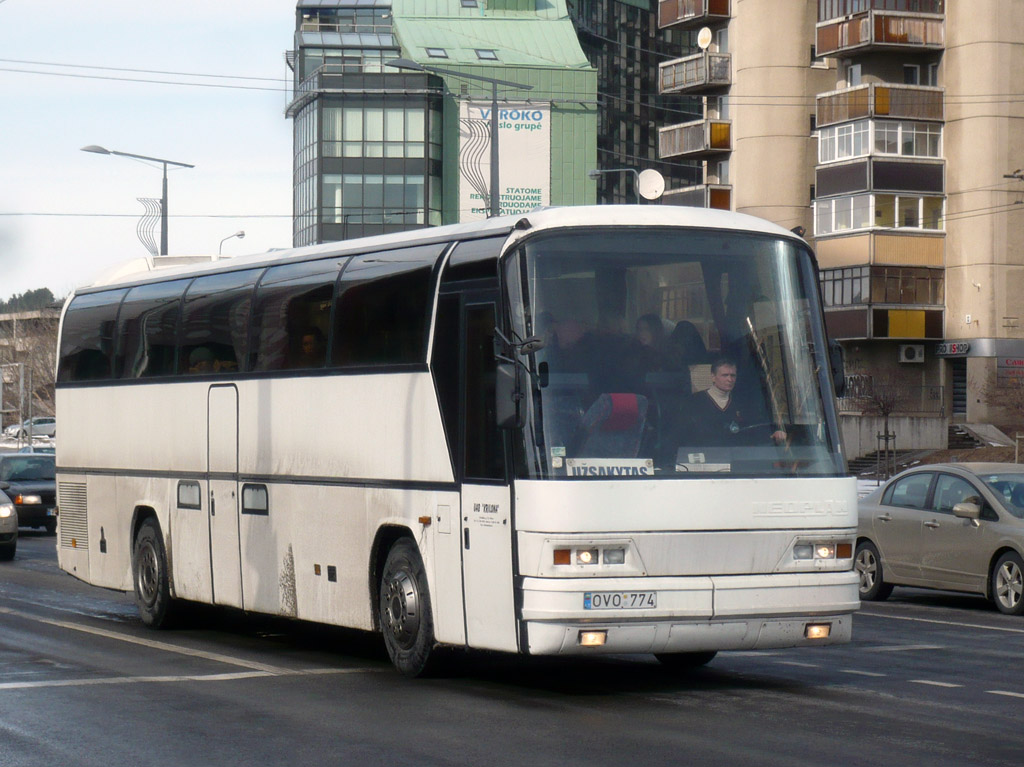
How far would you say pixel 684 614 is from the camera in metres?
10.8

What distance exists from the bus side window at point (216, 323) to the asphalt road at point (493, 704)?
2355 millimetres

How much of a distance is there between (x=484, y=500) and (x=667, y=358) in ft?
4.66

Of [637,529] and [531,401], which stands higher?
[531,401]

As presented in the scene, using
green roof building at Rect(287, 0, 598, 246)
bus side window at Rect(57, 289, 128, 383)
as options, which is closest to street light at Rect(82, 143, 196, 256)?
bus side window at Rect(57, 289, 128, 383)

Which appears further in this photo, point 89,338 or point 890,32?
point 890,32

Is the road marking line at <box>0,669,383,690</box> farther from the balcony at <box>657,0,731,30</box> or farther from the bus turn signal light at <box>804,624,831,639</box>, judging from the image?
the balcony at <box>657,0,731,30</box>

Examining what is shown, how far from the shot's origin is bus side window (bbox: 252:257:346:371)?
44.9 ft

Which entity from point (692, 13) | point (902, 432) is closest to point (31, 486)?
point (902, 432)

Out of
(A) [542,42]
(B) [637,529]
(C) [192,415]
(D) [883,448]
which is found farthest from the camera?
(A) [542,42]

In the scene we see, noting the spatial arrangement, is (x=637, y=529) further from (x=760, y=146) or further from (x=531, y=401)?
(x=760, y=146)

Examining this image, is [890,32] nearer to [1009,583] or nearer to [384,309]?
[1009,583]

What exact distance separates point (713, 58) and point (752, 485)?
6155 centimetres

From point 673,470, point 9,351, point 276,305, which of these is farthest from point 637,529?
point 9,351

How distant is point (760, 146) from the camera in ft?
231
